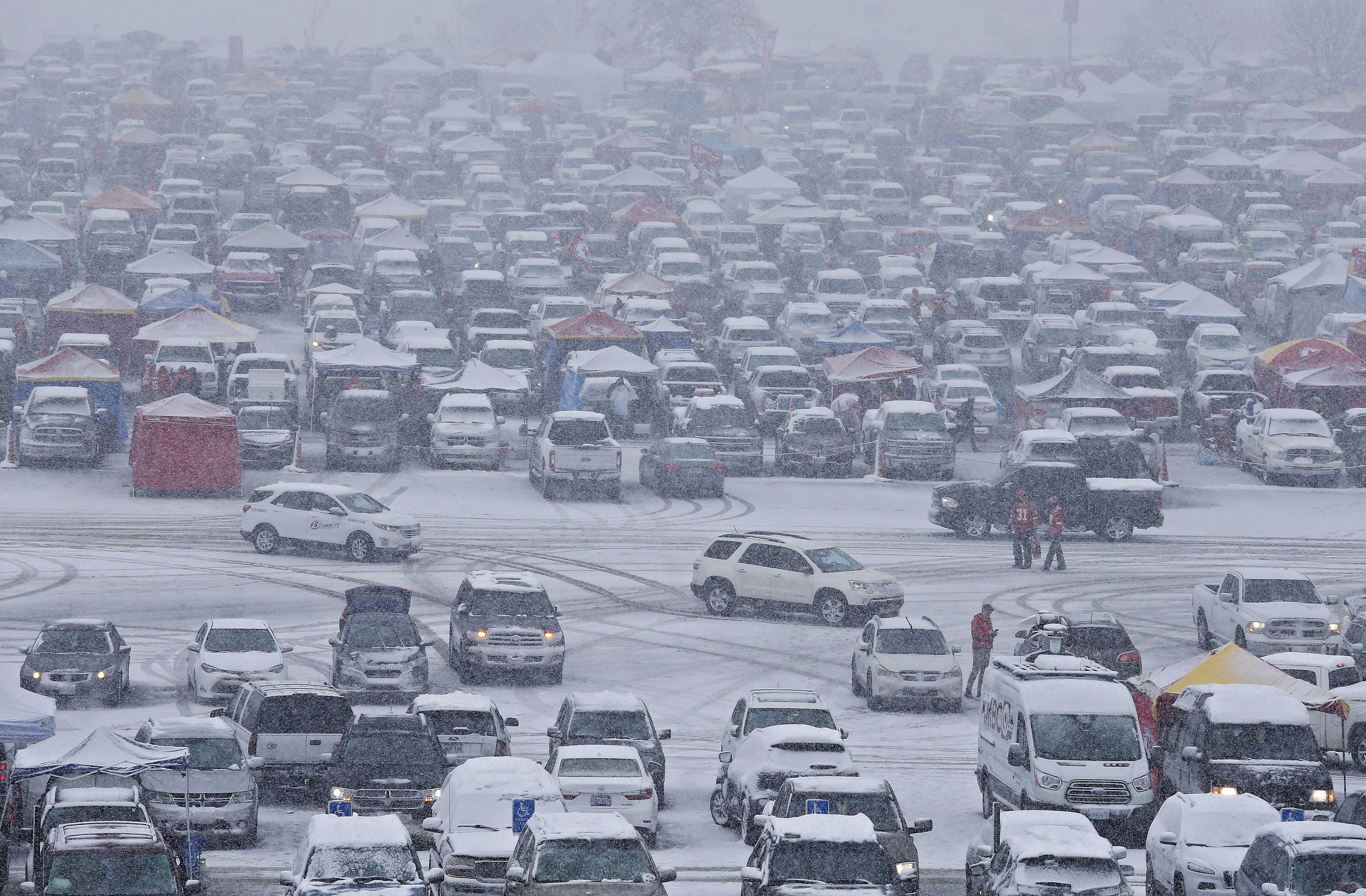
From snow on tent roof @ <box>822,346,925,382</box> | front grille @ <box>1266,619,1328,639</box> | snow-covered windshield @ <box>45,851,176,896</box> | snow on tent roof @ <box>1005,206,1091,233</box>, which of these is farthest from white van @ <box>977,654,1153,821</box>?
snow on tent roof @ <box>1005,206,1091,233</box>

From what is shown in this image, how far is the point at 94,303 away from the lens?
175 feet

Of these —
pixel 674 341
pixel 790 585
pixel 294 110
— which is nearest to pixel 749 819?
pixel 790 585

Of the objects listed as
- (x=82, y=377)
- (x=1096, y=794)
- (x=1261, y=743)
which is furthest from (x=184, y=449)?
(x=1261, y=743)

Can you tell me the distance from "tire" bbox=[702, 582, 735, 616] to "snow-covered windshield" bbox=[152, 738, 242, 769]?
1296 centimetres

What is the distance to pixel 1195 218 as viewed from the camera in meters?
70.9

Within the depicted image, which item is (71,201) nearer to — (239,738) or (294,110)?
(294,110)

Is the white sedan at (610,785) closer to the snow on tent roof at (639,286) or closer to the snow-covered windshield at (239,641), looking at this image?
the snow-covered windshield at (239,641)

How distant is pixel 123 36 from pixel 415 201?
187 feet

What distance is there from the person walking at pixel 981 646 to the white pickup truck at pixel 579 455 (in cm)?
1383

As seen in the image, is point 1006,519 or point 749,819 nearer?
point 749,819

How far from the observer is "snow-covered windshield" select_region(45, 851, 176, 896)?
17344mm

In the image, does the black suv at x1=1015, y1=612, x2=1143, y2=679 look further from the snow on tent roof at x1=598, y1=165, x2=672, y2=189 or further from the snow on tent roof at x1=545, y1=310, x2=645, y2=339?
the snow on tent roof at x1=598, y1=165, x2=672, y2=189

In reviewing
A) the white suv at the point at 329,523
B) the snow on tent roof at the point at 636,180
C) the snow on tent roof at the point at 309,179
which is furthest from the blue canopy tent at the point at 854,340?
the snow on tent roof at the point at 309,179

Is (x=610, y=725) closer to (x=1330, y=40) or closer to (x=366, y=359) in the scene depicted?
(x=366, y=359)
